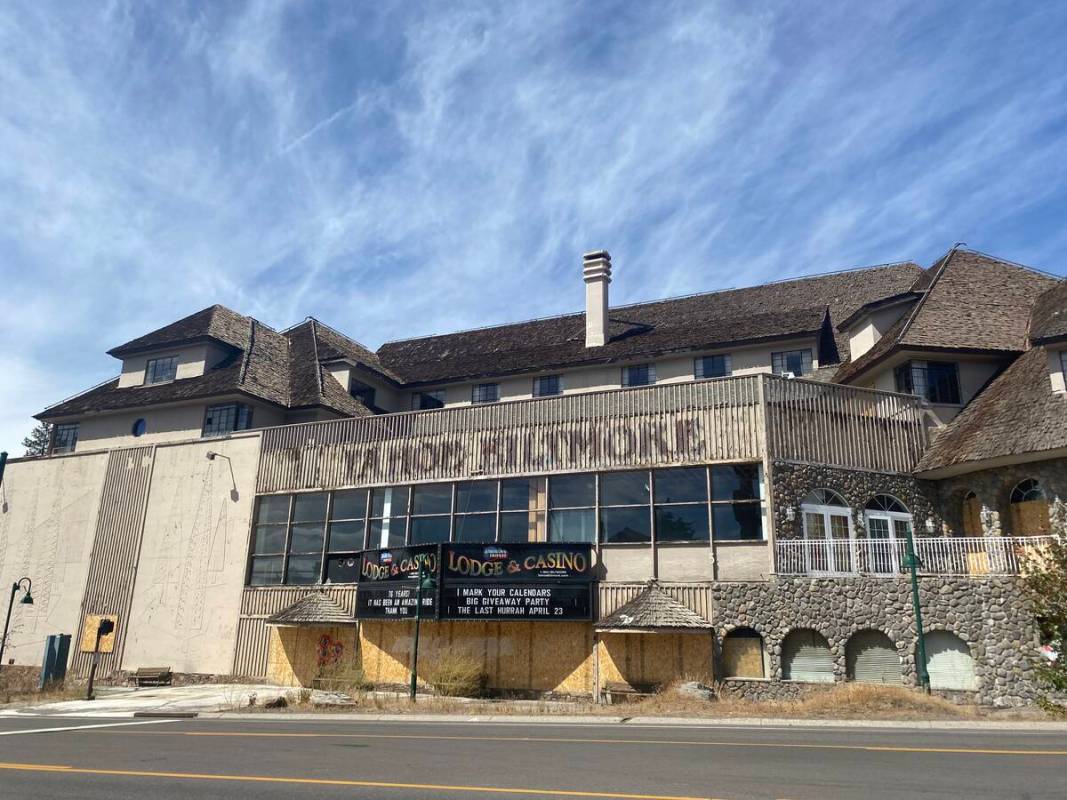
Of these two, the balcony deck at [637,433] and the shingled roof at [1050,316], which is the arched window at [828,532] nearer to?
the balcony deck at [637,433]

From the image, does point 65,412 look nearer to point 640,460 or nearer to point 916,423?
point 640,460

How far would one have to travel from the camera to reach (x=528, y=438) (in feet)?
93.1

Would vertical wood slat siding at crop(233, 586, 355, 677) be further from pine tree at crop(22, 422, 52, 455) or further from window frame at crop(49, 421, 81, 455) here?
pine tree at crop(22, 422, 52, 455)

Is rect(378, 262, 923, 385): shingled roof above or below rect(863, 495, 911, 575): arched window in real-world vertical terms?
above

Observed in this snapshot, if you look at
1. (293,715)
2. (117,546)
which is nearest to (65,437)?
(117,546)

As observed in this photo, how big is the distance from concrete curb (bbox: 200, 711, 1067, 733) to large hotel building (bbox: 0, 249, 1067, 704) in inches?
186

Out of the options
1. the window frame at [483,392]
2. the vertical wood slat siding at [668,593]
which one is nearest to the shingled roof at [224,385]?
the window frame at [483,392]

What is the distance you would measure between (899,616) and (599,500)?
9.24 meters

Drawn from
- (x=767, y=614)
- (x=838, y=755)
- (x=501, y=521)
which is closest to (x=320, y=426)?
(x=501, y=521)

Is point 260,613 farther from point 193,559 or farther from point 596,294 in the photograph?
point 596,294

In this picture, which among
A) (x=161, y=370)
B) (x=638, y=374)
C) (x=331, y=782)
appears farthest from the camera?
(x=161, y=370)

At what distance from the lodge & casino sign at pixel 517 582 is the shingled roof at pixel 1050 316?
14995 millimetres

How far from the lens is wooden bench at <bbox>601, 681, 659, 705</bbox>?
23.4 meters

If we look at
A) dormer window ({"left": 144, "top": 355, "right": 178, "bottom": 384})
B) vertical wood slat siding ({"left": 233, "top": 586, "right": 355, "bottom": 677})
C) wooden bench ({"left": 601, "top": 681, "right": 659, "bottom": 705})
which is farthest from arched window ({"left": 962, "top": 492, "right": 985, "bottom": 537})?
dormer window ({"left": 144, "top": 355, "right": 178, "bottom": 384})
